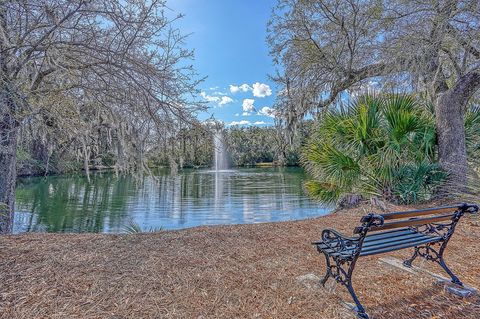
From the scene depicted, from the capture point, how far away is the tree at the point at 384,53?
4.78 meters

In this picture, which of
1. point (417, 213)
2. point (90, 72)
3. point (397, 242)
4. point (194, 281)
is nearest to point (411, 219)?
point (417, 213)

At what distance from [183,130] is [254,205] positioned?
8.06m

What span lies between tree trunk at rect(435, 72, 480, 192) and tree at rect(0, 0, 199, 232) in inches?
171

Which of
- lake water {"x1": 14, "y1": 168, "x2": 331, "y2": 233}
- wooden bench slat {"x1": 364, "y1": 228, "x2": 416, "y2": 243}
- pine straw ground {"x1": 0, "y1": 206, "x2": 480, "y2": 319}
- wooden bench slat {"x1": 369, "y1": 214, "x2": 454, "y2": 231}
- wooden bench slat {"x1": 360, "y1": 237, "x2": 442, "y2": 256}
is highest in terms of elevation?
wooden bench slat {"x1": 369, "y1": 214, "x2": 454, "y2": 231}

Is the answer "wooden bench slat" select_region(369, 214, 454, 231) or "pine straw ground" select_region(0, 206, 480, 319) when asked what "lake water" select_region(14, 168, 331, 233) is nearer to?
"pine straw ground" select_region(0, 206, 480, 319)

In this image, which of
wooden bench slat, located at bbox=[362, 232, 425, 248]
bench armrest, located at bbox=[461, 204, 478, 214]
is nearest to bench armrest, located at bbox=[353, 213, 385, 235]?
wooden bench slat, located at bbox=[362, 232, 425, 248]

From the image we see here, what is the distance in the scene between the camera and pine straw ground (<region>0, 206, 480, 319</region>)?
1.88 metres

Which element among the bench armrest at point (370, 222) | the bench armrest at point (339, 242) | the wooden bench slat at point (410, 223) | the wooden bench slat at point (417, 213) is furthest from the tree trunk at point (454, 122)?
the bench armrest at point (370, 222)

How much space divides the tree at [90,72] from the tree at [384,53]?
129 inches

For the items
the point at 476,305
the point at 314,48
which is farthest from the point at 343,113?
the point at 476,305

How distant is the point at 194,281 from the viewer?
7.38 ft

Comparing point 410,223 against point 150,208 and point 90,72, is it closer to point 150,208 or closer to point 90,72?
point 90,72

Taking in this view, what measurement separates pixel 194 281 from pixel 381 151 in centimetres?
413

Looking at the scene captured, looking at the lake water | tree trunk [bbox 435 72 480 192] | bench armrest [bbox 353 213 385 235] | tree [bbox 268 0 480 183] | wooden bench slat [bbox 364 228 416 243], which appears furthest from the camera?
the lake water
